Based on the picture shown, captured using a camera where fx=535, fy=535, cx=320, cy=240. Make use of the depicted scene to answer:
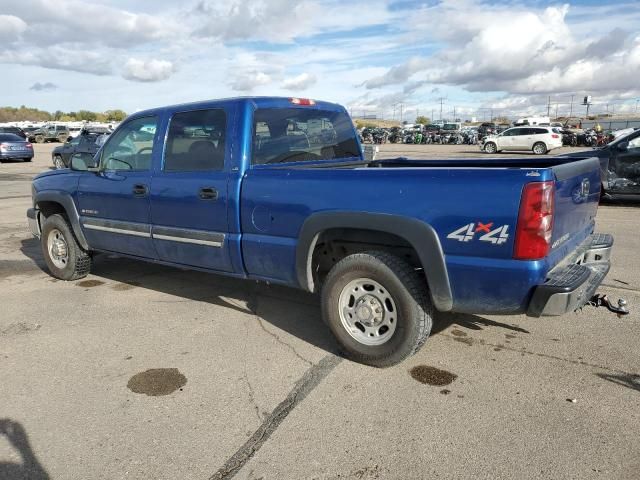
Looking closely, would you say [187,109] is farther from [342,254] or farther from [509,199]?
[509,199]

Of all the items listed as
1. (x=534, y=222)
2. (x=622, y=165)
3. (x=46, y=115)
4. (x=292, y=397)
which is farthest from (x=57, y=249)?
(x=46, y=115)

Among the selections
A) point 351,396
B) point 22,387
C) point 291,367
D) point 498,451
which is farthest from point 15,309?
point 498,451

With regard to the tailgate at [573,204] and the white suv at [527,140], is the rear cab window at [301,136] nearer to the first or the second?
the tailgate at [573,204]

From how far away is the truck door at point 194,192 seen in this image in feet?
13.9

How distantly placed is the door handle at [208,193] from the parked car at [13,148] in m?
25.0

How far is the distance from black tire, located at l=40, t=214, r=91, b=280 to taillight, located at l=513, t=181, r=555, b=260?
4.74 m

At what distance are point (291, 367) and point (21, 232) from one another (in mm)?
7378

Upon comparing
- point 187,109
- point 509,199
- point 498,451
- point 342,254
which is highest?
point 187,109

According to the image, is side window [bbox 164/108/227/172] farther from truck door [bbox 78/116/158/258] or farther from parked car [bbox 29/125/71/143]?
parked car [bbox 29/125/71/143]

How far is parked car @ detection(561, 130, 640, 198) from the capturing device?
1051cm

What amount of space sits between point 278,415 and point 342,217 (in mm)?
1303

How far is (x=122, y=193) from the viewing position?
5.02 meters

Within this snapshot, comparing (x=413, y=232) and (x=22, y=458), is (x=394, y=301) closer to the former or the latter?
(x=413, y=232)

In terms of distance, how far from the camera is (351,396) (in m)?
3.36
